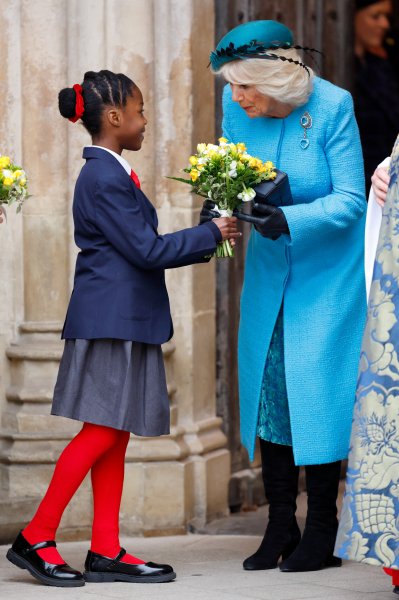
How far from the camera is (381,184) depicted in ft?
15.6

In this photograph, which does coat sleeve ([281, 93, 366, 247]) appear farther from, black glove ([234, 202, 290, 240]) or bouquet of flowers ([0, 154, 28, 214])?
bouquet of flowers ([0, 154, 28, 214])

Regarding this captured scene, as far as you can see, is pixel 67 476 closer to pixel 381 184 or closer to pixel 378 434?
pixel 378 434

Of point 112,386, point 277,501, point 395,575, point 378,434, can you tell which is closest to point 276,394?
point 277,501

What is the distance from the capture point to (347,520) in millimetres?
4469

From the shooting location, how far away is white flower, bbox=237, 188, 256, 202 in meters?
4.99

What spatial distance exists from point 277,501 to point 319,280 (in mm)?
763

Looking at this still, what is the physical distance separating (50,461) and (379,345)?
200 cm

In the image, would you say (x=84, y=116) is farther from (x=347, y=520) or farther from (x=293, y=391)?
(x=347, y=520)

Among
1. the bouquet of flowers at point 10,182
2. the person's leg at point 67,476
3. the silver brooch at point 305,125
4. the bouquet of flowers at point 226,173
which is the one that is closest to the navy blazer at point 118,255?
the bouquet of flowers at point 226,173

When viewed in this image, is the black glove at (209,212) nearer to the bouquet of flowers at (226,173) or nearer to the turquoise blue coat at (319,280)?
the bouquet of flowers at (226,173)

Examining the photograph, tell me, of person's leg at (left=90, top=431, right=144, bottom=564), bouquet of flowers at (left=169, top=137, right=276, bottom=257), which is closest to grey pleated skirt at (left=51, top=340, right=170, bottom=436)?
person's leg at (left=90, top=431, right=144, bottom=564)

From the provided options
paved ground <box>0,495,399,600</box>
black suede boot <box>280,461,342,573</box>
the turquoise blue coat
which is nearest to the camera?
paved ground <box>0,495,399,600</box>

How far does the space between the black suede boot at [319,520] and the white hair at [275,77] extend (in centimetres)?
124

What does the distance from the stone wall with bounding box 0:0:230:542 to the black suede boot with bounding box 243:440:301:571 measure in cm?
85
